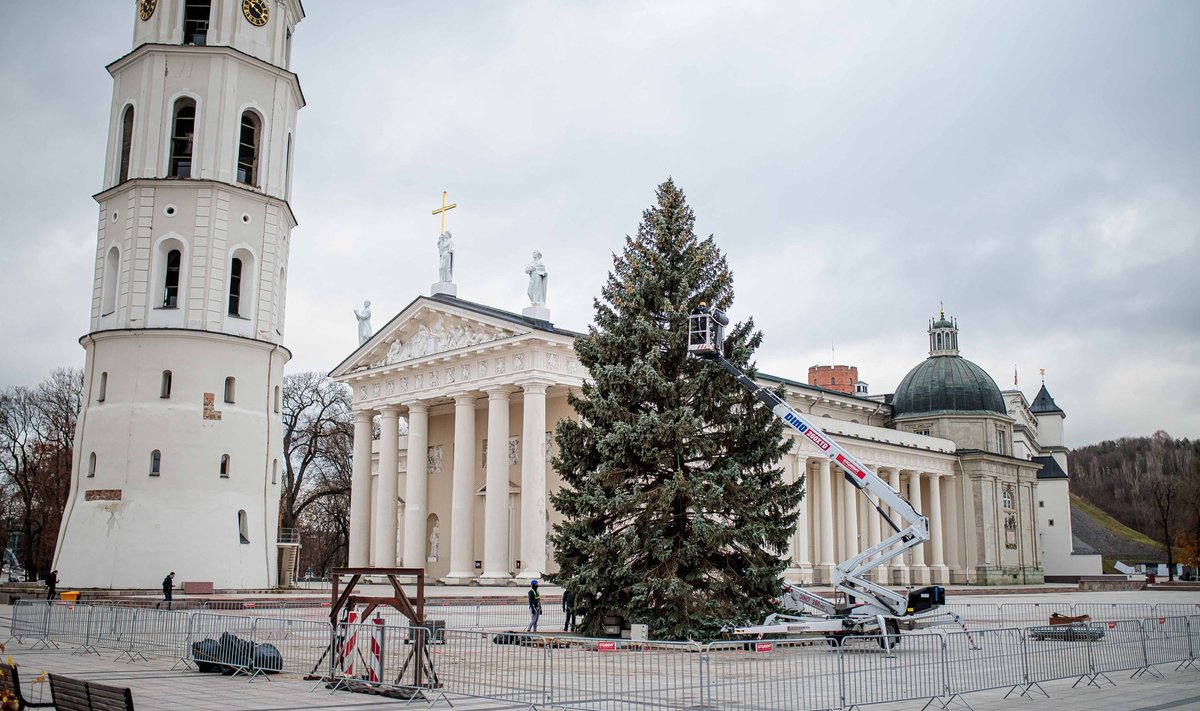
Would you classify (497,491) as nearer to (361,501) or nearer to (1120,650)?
(361,501)

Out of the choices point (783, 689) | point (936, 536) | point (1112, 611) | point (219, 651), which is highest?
point (936, 536)

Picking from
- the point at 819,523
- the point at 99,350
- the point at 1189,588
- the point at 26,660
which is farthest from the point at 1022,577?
the point at 26,660

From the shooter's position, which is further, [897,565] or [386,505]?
[897,565]

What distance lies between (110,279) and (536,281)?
19026 millimetres

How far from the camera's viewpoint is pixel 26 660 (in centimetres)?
1580

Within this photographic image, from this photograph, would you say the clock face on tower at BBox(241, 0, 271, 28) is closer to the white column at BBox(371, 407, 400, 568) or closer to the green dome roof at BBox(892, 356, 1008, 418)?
the white column at BBox(371, 407, 400, 568)

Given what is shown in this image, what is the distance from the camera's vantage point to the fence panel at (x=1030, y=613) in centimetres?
2953

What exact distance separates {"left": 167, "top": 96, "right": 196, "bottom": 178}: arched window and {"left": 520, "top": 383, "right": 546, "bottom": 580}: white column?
1560cm

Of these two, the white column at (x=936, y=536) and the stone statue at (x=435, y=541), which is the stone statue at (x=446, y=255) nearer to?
the stone statue at (x=435, y=541)

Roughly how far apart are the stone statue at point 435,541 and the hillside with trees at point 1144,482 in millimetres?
64253

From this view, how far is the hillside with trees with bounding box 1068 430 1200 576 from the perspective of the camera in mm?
90438

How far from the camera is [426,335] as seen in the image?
4841 cm

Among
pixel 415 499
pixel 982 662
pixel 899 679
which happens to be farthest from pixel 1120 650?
pixel 415 499

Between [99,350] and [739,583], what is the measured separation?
73.2 ft
